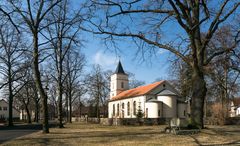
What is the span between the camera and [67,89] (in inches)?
2127

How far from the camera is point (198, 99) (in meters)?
19.5

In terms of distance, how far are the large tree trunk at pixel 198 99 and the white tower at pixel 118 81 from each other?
211ft

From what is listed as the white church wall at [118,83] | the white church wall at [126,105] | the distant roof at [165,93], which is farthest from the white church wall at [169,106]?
the white church wall at [118,83]

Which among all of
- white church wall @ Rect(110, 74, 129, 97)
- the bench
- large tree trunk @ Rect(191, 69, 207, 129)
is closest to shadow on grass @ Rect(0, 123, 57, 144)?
the bench

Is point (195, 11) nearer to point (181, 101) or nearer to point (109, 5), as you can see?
point (109, 5)

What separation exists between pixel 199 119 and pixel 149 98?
43.7 meters

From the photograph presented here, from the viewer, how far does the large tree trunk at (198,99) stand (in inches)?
769

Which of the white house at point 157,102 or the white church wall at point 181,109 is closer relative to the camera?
the white house at point 157,102

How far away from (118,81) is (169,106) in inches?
1031

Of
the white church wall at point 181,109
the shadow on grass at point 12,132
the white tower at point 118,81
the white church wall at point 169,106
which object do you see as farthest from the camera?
the white tower at point 118,81

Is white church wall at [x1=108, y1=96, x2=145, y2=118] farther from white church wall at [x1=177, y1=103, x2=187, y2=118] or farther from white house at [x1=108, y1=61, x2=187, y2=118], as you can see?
white church wall at [x1=177, y1=103, x2=187, y2=118]

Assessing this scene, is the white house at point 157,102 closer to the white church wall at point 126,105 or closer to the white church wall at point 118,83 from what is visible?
the white church wall at point 126,105

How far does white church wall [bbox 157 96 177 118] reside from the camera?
198ft

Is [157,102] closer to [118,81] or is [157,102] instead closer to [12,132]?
[118,81]
